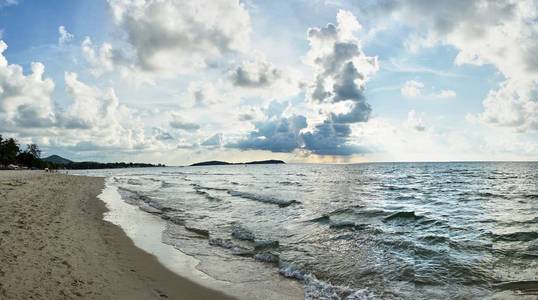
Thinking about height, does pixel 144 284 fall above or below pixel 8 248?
below

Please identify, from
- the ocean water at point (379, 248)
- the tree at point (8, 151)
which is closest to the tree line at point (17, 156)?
the tree at point (8, 151)

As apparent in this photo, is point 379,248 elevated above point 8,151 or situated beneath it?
situated beneath

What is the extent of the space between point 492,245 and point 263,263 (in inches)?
340

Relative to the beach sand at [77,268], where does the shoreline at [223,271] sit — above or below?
below

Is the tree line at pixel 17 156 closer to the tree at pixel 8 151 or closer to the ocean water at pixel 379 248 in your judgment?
the tree at pixel 8 151

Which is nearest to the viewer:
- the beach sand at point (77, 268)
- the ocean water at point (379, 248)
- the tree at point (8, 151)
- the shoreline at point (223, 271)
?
the beach sand at point (77, 268)

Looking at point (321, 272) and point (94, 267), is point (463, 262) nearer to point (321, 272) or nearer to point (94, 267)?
point (321, 272)

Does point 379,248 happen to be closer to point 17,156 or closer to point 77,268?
→ point 77,268

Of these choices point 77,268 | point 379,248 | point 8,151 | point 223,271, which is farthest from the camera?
point 8,151

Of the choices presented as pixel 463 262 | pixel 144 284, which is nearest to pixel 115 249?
pixel 144 284

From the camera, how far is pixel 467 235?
15.1 m

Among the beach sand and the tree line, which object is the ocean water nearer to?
the beach sand

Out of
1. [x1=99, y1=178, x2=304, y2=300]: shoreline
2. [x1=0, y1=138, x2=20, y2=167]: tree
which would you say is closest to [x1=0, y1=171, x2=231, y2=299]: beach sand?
[x1=99, y1=178, x2=304, y2=300]: shoreline

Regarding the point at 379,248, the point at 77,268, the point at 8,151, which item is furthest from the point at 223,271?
the point at 8,151
